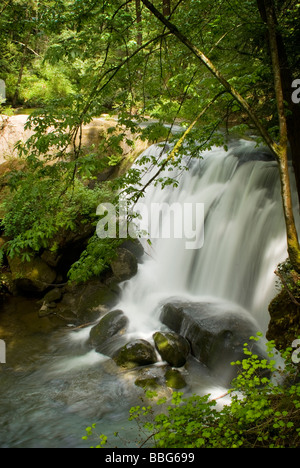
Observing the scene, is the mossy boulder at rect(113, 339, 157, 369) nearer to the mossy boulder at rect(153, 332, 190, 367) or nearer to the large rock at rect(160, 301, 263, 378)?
the mossy boulder at rect(153, 332, 190, 367)

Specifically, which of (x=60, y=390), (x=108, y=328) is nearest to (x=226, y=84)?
(x=60, y=390)

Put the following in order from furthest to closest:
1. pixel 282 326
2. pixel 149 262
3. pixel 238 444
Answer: pixel 149 262 < pixel 282 326 < pixel 238 444

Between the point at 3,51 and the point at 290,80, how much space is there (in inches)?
593

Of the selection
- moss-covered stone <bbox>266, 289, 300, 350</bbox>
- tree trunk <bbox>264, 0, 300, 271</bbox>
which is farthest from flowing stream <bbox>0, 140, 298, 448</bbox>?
tree trunk <bbox>264, 0, 300, 271</bbox>

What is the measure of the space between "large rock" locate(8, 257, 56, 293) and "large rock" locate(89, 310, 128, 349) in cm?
236

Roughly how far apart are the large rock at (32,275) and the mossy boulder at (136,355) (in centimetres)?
357

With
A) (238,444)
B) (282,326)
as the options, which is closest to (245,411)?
(238,444)

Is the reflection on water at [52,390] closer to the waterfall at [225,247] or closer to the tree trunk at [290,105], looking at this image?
the waterfall at [225,247]

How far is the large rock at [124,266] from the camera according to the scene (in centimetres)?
877

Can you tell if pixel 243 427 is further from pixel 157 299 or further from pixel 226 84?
pixel 157 299

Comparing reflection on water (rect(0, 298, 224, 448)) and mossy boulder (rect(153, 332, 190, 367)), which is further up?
mossy boulder (rect(153, 332, 190, 367))

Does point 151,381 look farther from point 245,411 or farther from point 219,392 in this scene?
point 245,411

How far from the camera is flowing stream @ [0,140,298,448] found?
201 inches
